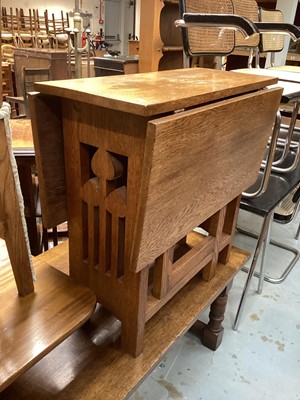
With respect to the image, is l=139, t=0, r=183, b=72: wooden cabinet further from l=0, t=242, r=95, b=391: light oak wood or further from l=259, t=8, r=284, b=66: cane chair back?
l=0, t=242, r=95, b=391: light oak wood

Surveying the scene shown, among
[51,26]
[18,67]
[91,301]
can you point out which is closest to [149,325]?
[91,301]

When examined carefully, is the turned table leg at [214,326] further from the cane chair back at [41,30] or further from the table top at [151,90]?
the cane chair back at [41,30]

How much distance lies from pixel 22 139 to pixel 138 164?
3.80 ft

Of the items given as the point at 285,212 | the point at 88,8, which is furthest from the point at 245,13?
the point at 88,8

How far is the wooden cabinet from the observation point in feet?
10.9

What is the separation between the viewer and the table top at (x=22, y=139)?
1497mm

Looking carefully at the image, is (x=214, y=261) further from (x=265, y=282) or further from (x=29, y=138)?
(x=29, y=138)

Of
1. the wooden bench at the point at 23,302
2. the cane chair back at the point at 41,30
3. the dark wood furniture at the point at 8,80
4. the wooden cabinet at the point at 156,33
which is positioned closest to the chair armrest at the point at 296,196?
the wooden bench at the point at 23,302

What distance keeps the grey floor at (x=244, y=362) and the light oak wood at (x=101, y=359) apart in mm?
448

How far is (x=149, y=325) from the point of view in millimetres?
997

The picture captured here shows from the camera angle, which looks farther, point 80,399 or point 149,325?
point 149,325

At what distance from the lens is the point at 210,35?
1530 mm

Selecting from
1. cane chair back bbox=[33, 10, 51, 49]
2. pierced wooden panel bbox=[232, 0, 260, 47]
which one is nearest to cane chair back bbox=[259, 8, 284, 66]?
pierced wooden panel bbox=[232, 0, 260, 47]

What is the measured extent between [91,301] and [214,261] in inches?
19.9
